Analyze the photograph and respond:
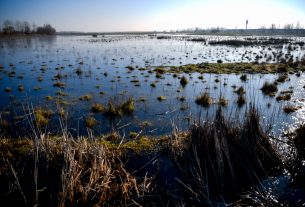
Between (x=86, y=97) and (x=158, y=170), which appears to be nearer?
(x=158, y=170)

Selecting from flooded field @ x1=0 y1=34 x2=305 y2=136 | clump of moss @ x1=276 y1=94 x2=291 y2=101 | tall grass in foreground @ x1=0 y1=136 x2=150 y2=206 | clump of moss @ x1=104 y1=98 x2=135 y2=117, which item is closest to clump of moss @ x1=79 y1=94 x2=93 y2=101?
flooded field @ x1=0 y1=34 x2=305 y2=136

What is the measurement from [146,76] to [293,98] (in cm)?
1252

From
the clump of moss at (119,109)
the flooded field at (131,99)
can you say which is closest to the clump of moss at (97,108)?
the flooded field at (131,99)

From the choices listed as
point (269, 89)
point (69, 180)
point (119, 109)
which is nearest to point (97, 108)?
point (119, 109)

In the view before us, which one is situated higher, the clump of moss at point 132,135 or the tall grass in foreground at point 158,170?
the tall grass in foreground at point 158,170

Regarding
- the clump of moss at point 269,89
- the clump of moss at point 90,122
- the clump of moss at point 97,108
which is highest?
the clump of moss at point 269,89

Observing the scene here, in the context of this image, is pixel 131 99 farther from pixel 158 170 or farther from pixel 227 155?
pixel 227 155

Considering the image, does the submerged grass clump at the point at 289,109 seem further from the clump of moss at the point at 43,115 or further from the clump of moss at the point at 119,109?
the clump of moss at the point at 43,115

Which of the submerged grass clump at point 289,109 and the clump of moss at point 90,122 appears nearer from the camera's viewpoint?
the clump of moss at point 90,122

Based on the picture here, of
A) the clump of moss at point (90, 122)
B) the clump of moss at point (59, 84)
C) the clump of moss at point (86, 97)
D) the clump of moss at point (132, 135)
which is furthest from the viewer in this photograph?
the clump of moss at point (59, 84)

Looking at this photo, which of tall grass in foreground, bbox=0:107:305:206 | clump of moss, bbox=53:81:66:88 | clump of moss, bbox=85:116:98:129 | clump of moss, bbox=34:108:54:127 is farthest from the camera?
clump of moss, bbox=53:81:66:88

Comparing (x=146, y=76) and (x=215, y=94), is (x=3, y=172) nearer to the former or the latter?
(x=215, y=94)

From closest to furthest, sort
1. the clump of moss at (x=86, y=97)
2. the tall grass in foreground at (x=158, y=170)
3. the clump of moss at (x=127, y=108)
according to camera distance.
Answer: the tall grass in foreground at (x=158, y=170), the clump of moss at (x=127, y=108), the clump of moss at (x=86, y=97)

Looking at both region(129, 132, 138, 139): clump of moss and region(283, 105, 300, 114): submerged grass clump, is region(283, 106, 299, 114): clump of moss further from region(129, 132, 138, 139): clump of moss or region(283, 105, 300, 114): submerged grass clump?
region(129, 132, 138, 139): clump of moss
